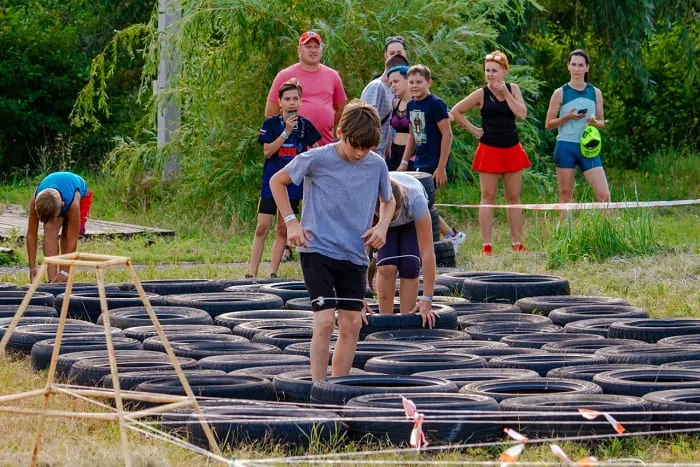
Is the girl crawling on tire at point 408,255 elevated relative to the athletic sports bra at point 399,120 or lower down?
lower down

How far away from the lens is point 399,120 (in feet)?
39.5

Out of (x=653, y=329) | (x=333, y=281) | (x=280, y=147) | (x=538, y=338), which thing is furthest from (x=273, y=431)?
(x=280, y=147)

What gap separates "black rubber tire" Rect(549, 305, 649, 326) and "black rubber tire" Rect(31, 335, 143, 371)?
9.85 feet

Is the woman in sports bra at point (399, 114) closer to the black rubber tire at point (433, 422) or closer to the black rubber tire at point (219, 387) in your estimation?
the black rubber tire at point (219, 387)

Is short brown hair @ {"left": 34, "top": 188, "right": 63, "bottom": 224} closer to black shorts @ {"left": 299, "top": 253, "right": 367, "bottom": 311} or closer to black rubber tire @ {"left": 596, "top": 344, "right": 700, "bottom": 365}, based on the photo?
black shorts @ {"left": 299, "top": 253, "right": 367, "bottom": 311}

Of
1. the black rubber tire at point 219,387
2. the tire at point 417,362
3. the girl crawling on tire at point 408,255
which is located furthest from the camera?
the girl crawling on tire at point 408,255

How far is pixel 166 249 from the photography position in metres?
13.9

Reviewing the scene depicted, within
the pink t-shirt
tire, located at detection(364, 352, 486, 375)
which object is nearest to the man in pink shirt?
the pink t-shirt

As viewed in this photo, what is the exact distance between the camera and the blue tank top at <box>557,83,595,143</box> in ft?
42.7

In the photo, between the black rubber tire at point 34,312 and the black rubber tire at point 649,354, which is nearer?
the black rubber tire at point 649,354

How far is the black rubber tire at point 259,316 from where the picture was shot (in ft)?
29.7

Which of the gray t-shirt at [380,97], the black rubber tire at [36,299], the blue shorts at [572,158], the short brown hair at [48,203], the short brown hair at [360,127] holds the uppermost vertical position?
the gray t-shirt at [380,97]

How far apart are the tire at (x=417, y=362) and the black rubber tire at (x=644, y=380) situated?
2.73 ft

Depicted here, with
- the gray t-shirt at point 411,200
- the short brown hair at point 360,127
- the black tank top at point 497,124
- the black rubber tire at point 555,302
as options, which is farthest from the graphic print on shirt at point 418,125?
the short brown hair at point 360,127
